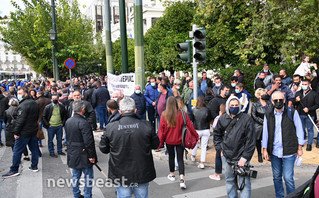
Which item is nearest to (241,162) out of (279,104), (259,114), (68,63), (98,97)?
(279,104)

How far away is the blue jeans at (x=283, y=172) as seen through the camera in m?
4.39

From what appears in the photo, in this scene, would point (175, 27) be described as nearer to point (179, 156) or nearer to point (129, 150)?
point (179, 156)

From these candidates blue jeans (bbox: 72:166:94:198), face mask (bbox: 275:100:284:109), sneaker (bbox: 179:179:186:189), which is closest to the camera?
face mask (bbox: 275:100:284:109)

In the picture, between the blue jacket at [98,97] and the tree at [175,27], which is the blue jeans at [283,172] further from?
the tree at [175,27]

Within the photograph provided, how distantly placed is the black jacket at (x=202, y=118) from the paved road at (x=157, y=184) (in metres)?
0.99

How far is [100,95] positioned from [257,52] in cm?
718

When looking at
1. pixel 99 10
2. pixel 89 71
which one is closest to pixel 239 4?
pixel 89 71

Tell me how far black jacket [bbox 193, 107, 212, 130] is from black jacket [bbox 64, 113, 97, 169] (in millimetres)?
2703

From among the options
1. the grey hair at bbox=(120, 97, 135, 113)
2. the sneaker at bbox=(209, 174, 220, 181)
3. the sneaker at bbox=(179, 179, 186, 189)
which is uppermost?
the grey hair at bbox=(120, 97, 135, 113)

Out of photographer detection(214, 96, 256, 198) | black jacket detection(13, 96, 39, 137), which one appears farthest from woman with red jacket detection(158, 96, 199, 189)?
black jacket detection(13, 96, 39, 137)

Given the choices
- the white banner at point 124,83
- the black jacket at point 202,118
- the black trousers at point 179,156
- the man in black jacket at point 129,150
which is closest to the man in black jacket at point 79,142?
the man in black jacket at point 129,150

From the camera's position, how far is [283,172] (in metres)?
4.46

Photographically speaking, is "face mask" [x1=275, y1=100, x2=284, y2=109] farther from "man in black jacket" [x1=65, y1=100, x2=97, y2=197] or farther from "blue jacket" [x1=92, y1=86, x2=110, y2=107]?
"blue jacket" [x1=92, y1=86, x2=110, y2=107]

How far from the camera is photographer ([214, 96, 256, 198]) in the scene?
13.4ft
